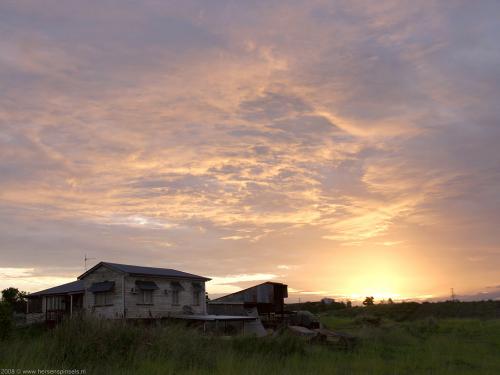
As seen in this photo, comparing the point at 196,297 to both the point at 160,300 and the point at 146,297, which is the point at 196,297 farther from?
the point at 146,297

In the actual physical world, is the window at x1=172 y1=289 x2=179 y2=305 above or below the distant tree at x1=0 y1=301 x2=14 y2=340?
below

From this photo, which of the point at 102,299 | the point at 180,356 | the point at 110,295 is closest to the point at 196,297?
the point at 110,295

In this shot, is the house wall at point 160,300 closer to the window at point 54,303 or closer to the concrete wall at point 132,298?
the concrete wall at point 132,298

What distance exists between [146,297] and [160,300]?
4.00 feet

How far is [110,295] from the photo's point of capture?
37.6 m

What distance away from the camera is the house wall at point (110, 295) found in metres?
36.7

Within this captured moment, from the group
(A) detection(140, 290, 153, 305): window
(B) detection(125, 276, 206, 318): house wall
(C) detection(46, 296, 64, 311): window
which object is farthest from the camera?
(C) detection(46, 296, 64, 311): window

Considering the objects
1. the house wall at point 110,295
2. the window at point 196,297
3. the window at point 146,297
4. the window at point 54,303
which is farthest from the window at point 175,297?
the window at point 54,303

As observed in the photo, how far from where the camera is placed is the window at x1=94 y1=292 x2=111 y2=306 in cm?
3765

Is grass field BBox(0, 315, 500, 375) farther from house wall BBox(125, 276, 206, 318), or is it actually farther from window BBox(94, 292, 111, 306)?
window BBox(94, 292, 111, 306)

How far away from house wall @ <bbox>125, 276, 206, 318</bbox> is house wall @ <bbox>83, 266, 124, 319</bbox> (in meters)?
0.66

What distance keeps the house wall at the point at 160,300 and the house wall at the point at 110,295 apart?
0.66 meters

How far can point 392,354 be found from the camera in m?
23.5

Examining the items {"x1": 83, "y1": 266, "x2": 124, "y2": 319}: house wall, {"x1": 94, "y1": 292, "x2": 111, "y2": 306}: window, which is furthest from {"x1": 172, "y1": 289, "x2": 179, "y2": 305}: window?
{"x1": 94, "y1": 292, "x2": 111, "y2": 306}: window
